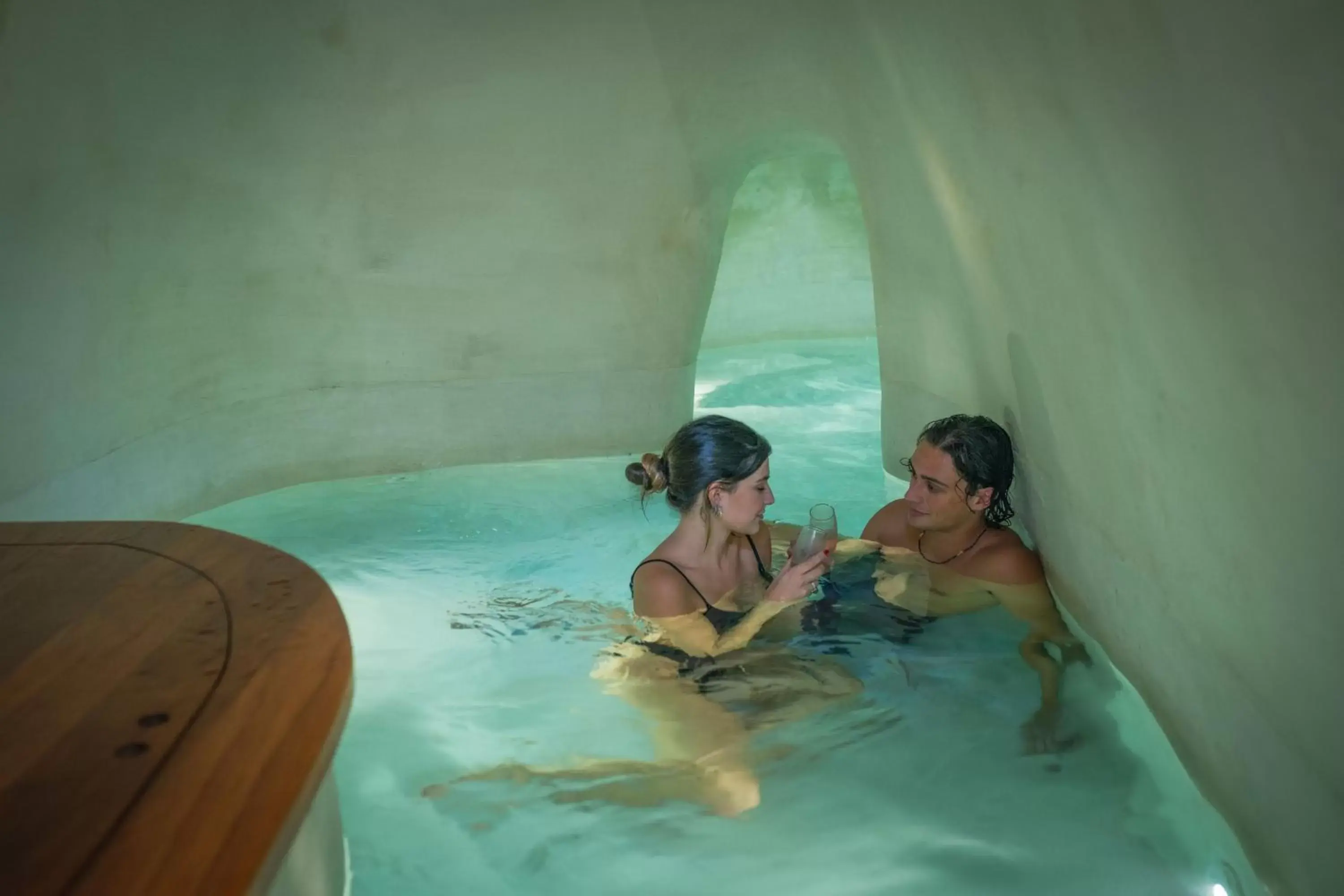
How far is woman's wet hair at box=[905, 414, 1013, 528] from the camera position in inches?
145

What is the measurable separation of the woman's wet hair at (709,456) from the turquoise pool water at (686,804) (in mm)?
741

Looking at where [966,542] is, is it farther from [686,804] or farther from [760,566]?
[686,804]

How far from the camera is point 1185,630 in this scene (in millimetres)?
2494

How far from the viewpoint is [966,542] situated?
148 inches

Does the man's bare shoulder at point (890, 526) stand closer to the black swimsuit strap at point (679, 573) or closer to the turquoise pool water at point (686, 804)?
the turquoise pool water at point (686, 804)

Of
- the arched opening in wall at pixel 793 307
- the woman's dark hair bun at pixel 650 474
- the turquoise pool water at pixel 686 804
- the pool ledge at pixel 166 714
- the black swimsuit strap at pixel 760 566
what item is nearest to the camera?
the pool ledge at pixel 166 714

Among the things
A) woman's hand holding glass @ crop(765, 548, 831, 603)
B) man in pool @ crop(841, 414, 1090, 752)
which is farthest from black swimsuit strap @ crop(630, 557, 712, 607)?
man in pool @ crop(841, 414, 1090, 752)

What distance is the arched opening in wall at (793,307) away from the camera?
852cm

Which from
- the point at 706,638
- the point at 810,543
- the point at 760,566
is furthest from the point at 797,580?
the point at 760,566

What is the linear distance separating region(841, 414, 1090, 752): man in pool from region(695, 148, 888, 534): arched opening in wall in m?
3.78

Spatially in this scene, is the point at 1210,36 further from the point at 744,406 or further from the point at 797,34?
the point at 744,406

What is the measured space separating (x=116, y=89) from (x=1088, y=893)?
451 cm

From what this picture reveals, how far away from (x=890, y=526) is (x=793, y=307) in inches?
307

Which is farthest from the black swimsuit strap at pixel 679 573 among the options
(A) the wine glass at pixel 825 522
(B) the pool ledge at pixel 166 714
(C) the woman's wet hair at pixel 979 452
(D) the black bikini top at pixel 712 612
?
(B) the pool ledge at pixel 166 714
